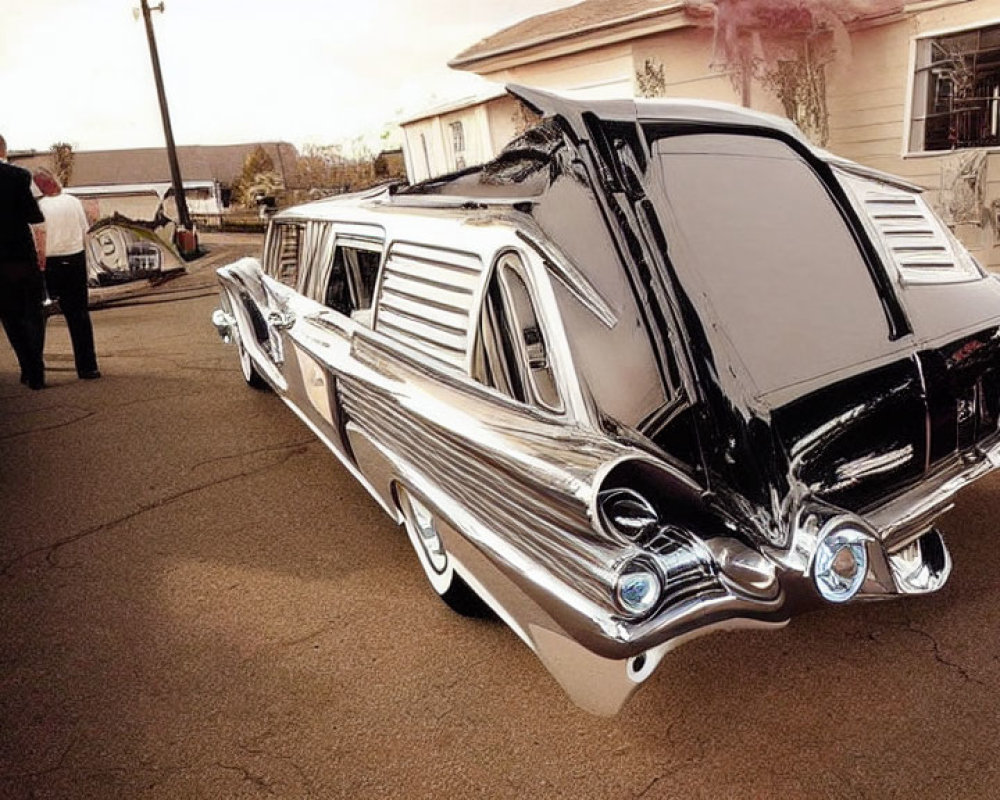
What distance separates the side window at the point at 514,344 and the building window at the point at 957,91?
26.4 feet

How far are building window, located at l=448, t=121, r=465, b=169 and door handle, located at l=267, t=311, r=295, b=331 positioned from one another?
10447 millimetres

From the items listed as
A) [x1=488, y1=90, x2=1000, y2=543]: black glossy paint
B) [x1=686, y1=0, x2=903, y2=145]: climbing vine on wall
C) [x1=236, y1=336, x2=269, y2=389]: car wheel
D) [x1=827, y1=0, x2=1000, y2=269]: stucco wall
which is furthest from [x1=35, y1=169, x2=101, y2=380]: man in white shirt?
[x1=827, y1=0, x2=1000, y2=269]: stucco wall

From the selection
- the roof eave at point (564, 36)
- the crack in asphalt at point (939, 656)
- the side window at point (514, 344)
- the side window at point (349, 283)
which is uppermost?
the roof eave at point (564, 36)

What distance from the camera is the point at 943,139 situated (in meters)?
8.34

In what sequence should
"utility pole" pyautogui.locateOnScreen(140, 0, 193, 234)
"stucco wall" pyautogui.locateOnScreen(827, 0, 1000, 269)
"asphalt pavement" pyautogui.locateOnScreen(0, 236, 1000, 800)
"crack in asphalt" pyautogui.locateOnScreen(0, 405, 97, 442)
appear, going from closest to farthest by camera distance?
"asphalt pavement" pyautogui.locateOnScreen(0, 236, 1000, 800) < "crack in asphalt" pyautogui.locateOnScreen(0, 405, 97, 442) < "stucco wall" pyautogui.locateOnScreen(827, 0, 1000, 269) < "utility pole" pyautogui.locateOnScreen(140, 0, 193, 234)

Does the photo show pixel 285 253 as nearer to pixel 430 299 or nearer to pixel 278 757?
pixel 430 299

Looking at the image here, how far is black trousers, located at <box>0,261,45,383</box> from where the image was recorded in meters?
5.99

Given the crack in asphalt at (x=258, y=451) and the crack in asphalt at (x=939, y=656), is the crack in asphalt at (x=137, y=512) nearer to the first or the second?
the crack in asphalt at (x=258, y=451)

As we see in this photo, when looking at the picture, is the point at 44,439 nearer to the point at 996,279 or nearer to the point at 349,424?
the point at 349,424

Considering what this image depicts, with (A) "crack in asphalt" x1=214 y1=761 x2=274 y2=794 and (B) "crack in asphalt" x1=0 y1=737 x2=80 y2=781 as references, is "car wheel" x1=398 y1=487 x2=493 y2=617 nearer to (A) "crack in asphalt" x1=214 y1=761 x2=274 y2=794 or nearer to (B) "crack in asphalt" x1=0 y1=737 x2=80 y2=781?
(A) "crack in asphalt" x1=214 y1=761 x2=274 y2=794

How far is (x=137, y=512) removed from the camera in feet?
13.1

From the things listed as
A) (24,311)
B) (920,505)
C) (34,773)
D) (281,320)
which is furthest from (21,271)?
(920,505)

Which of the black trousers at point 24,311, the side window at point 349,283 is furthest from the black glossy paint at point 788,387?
the black trousers at point 24,311

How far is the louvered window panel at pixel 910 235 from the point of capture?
2807 millimetres
